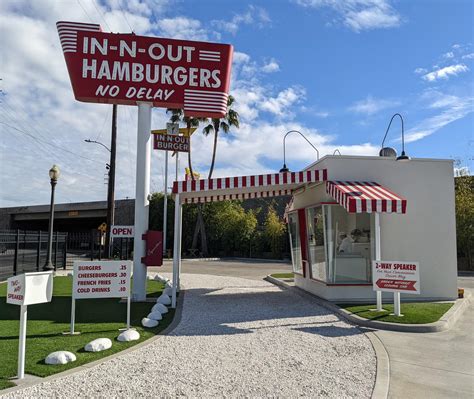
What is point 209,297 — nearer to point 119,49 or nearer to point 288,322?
point 288,322

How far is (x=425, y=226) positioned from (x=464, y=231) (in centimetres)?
1497

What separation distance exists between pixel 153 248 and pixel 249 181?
332 cm

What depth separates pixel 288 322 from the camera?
8.40m

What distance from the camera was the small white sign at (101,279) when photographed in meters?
7.03

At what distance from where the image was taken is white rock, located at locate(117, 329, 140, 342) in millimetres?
6650

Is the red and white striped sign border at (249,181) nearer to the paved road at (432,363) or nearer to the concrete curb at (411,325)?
the concrete curb at (411,325)

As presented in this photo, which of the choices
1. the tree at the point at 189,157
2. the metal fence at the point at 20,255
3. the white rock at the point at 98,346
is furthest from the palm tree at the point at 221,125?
the white rock at the point at 98,346

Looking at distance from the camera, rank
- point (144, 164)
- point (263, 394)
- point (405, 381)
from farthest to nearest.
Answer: point (144, 164)
point (405, 381)
point (263, 394)

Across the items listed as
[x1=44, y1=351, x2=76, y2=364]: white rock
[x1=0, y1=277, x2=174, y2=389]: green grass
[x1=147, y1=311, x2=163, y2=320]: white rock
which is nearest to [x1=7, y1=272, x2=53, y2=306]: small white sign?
[x1=44, y1=351, x2=76, y2=364]: white rock

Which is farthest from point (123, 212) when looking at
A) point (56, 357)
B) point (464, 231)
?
point (56, 357)

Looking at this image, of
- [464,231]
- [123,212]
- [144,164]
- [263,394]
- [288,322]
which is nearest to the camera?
[263,394]

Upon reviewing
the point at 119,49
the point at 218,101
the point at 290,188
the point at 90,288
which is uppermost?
the point at 119,49

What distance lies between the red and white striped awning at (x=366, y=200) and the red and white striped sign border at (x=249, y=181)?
825 mm

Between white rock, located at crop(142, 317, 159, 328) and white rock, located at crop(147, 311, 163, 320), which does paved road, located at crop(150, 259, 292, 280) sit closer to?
white rock, located at crop(147, 311, 163, 320)
